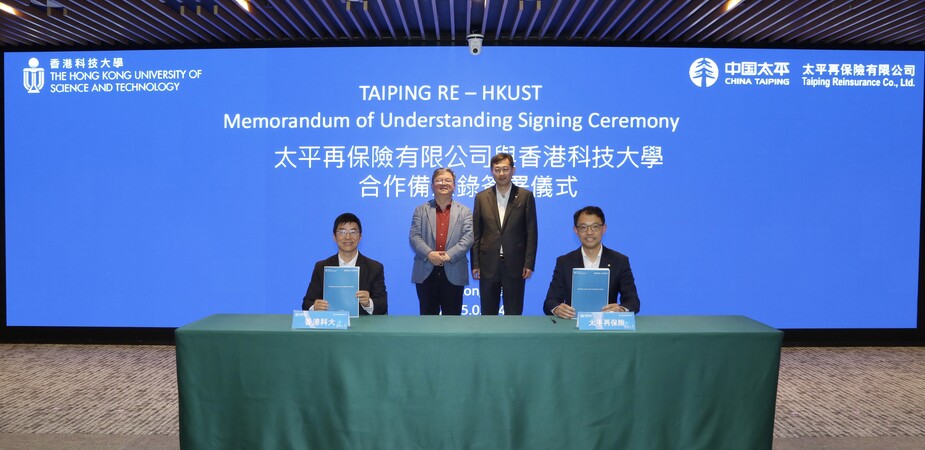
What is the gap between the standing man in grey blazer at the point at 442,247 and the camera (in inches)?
166

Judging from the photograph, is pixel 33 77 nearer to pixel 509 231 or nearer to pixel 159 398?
pixel 159 398

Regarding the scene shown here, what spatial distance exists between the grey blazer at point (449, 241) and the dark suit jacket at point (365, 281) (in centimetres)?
91

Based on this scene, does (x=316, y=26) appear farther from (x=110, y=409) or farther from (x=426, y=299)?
(x=110, y=409)

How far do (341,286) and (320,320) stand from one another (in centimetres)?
18

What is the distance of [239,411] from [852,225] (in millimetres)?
4861

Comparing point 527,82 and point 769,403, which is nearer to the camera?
point 769,403

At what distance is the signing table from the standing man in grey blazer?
5.97 ft

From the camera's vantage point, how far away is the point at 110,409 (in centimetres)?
366

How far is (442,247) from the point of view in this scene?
431cm

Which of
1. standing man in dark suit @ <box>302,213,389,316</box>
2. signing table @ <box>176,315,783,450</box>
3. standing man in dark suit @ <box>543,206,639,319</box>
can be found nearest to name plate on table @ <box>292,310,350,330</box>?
Result: signing table @ <box>176,315,783,450</box>

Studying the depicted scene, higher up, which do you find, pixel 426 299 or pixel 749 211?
pixel 749 211

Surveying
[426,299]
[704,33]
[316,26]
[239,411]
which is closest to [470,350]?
[239,411]

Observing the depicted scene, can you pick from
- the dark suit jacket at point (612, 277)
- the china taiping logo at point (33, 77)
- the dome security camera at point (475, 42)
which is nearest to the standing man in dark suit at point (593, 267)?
the dark suit jacket at point (612, 277)

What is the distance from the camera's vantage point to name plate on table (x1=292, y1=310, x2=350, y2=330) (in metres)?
2.41
